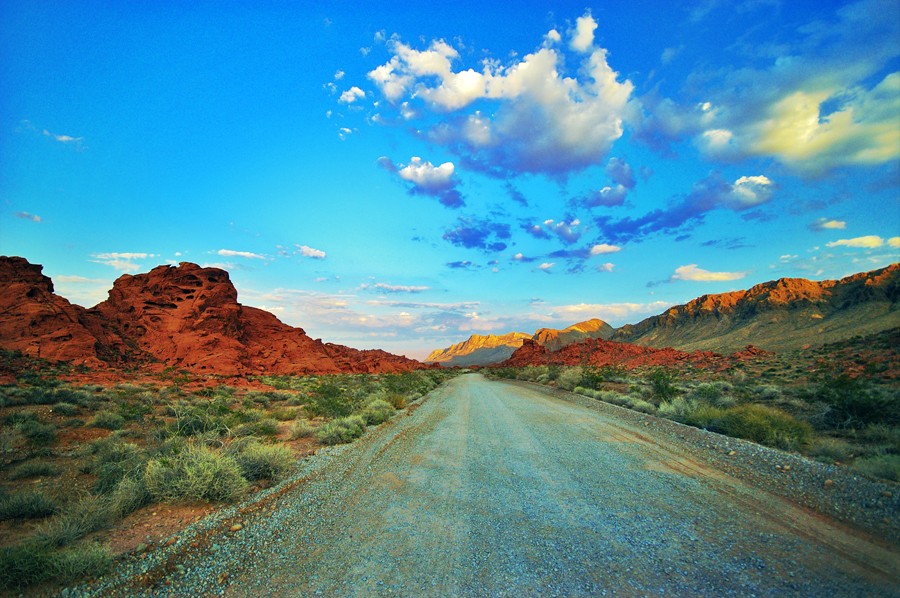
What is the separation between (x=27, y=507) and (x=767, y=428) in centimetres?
1337

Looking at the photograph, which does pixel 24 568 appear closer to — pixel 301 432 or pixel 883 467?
pixel 301 432

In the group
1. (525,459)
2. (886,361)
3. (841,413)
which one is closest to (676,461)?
(525,459)

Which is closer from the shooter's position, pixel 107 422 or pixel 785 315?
pixel 107 422

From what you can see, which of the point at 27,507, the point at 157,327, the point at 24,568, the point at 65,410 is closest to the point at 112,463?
the point at 27,507

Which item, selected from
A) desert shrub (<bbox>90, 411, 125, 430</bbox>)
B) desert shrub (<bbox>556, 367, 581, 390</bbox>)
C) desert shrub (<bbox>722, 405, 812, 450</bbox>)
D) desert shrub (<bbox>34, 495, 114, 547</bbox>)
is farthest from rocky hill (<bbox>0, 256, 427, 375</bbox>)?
desert shrub (<bbox>722, 405, 812, 450</bbox>)

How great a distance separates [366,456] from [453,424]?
4.28 m

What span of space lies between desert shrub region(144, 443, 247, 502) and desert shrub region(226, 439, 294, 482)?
1.67 ft

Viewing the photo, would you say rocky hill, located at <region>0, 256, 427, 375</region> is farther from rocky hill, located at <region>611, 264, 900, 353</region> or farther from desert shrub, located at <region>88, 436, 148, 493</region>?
rocky hill, located at <region>611, 264, 900, 353</region>

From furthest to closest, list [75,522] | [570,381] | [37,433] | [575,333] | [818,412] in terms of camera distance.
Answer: [575,333]
[570,381]
[818,412]
[37,433]
[75,522]

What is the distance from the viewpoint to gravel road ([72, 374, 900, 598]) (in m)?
3.12

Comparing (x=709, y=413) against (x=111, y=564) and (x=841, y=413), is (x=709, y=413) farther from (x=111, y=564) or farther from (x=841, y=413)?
(x=111, y=564)

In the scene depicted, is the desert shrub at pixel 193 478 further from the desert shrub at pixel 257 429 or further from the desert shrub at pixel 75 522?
the desert shrub at pixel 257 429

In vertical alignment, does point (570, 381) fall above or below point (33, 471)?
below

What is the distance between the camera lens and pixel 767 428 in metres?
7.98
